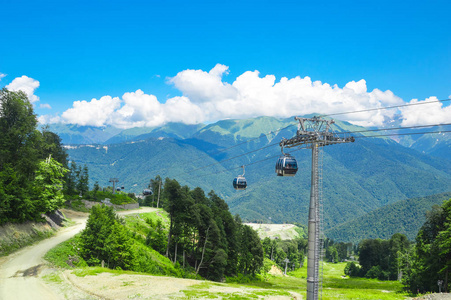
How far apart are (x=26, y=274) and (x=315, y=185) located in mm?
31580

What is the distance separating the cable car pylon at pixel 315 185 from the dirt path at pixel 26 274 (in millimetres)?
21576

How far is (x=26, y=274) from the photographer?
107 feet

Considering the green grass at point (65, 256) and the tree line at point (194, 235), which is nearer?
the green grass at point (65, 256)

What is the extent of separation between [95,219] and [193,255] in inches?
1443

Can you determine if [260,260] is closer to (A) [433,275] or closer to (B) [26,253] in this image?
(A) [433,275]

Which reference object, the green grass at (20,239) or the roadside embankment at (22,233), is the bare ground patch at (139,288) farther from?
the roadside embankment at (22,233)

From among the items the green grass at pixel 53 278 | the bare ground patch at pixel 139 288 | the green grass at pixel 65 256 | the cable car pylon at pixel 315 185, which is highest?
the cable car pylon at pixel 315 185

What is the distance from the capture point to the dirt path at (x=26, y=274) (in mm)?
26953

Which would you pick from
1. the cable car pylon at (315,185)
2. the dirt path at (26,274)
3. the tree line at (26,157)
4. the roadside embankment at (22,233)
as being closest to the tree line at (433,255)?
the cable car pylon at (315,185)

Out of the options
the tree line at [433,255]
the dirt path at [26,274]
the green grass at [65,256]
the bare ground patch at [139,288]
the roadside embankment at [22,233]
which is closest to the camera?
the dirt path at [26,274]

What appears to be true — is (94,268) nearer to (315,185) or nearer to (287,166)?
(287,166)

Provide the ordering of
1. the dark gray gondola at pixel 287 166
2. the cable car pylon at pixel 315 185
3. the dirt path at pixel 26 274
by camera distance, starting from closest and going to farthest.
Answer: the cable car pylon at pixel 315 185, the dark gray gondola at pixel 287 166, the dirt path at pixel 26 274

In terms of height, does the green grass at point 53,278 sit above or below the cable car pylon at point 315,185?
below

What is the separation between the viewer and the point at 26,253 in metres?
40.9
